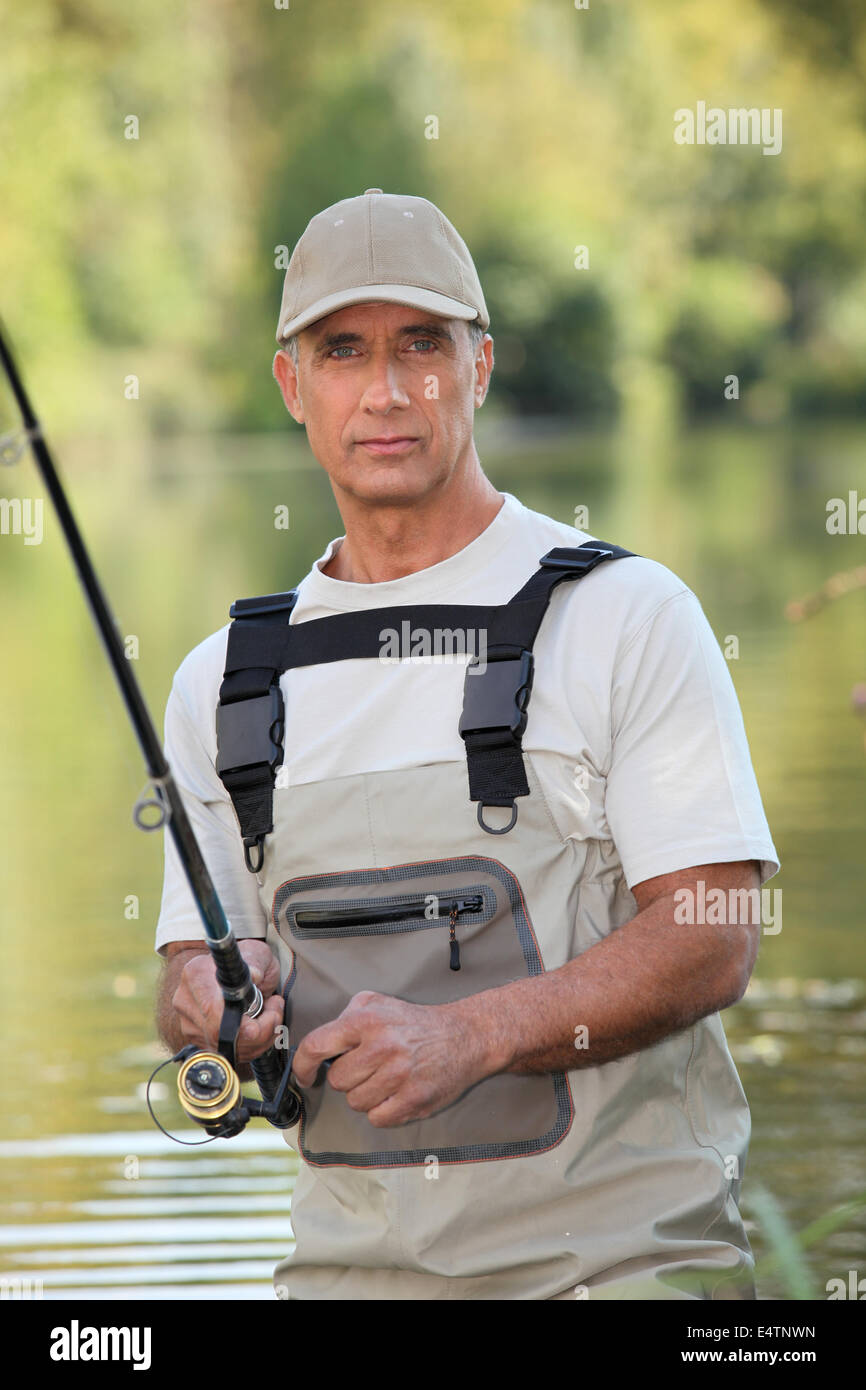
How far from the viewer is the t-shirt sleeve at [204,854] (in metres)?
2.36

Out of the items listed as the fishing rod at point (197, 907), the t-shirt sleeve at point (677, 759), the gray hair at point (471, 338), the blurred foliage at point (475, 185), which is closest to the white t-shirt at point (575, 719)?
the t-shirt sleeve at point (677, 759)

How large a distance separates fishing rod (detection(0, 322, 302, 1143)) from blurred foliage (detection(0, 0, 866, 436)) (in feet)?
104

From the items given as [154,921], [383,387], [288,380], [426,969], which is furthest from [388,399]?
[154,921]

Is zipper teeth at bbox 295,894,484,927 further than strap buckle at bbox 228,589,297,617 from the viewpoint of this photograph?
No

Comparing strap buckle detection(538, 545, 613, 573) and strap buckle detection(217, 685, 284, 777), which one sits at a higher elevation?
strap buckle detection(538, 545, 613, 573)

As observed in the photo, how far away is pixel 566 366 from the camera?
136 ft

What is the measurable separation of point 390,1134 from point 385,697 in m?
0.51

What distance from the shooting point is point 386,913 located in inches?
85.3

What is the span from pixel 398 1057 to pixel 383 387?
83 cm

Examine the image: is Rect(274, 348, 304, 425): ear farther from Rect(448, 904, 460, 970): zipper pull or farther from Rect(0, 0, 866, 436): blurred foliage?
Rect(0, 0, 866, 436): blurred foliage

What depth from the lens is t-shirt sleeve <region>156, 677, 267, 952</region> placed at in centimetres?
236

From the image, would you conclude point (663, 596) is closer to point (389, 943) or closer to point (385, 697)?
point (385, 697)

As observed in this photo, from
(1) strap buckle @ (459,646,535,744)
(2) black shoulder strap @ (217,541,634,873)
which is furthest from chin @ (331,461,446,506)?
(1) strap buckle @ (459,646,535,744)
